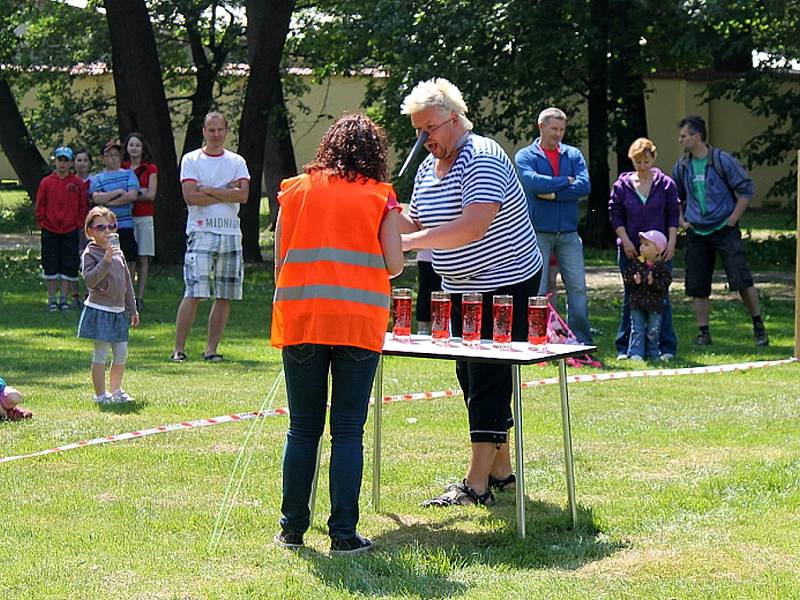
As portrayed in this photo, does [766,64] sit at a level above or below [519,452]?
above

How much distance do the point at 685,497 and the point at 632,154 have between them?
5481 millimetres

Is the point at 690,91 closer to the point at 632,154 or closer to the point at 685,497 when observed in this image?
the point at 632,154

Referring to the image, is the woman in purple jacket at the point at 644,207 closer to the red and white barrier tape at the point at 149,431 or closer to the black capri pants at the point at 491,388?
the red and white barrier tape at the point at 149,431

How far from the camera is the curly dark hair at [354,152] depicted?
572 cm

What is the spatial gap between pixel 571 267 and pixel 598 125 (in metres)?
12.0

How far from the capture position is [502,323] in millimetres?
6242

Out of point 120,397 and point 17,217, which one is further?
point 17,217

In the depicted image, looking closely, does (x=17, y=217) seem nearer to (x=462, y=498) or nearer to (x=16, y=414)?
(x=16, y=414)

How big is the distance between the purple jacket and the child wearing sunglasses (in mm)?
4456

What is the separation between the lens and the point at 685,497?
6.68 meters

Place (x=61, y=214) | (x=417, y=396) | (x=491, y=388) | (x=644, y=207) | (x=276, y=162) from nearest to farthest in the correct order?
(x=491, y=388) < (x=417, y=396) < (x=644, y=207) < (x=61, y=214) < (x=276, y=162)

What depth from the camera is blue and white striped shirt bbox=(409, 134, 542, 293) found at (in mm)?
6355

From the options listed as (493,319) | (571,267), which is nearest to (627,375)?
(571,267)

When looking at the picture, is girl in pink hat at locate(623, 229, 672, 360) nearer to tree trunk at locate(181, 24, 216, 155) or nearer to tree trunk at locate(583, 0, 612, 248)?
tree trunk at locate(583, 0, 612, 248)
